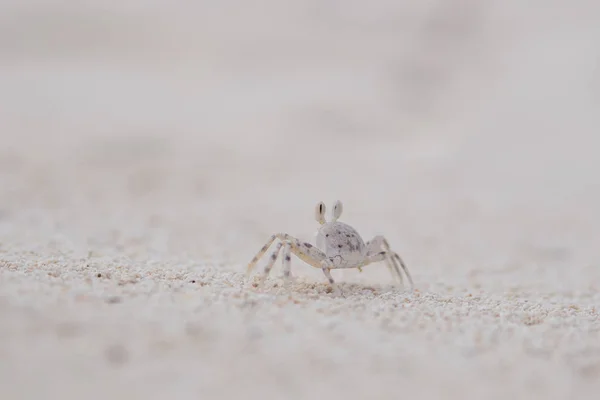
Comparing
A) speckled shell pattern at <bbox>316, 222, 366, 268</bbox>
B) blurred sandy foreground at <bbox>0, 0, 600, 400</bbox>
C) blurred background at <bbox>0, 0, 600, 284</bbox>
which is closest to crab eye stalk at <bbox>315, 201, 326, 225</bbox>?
speckled shell pattern at <bbox>316, 222, 366, 268</bbox>

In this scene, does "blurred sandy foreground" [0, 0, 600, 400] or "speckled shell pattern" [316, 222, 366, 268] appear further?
"speckled shell pattern" [316, 222, 366, 268]

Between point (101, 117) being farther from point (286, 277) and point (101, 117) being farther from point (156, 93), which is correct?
point (286, 277)

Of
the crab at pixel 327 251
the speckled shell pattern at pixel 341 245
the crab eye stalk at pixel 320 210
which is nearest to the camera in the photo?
the crab at pixel 327 251

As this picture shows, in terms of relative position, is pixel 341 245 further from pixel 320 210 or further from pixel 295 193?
pixel 295 193

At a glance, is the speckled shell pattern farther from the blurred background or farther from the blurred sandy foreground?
the blurred background

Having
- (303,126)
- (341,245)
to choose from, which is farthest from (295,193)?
(341,245)

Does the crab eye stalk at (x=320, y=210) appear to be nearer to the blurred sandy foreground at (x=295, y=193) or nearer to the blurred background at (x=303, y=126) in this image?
the blurred sandy foreground at (x=295, y=193)

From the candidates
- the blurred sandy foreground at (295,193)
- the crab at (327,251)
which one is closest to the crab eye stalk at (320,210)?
the crab at (327,251)
